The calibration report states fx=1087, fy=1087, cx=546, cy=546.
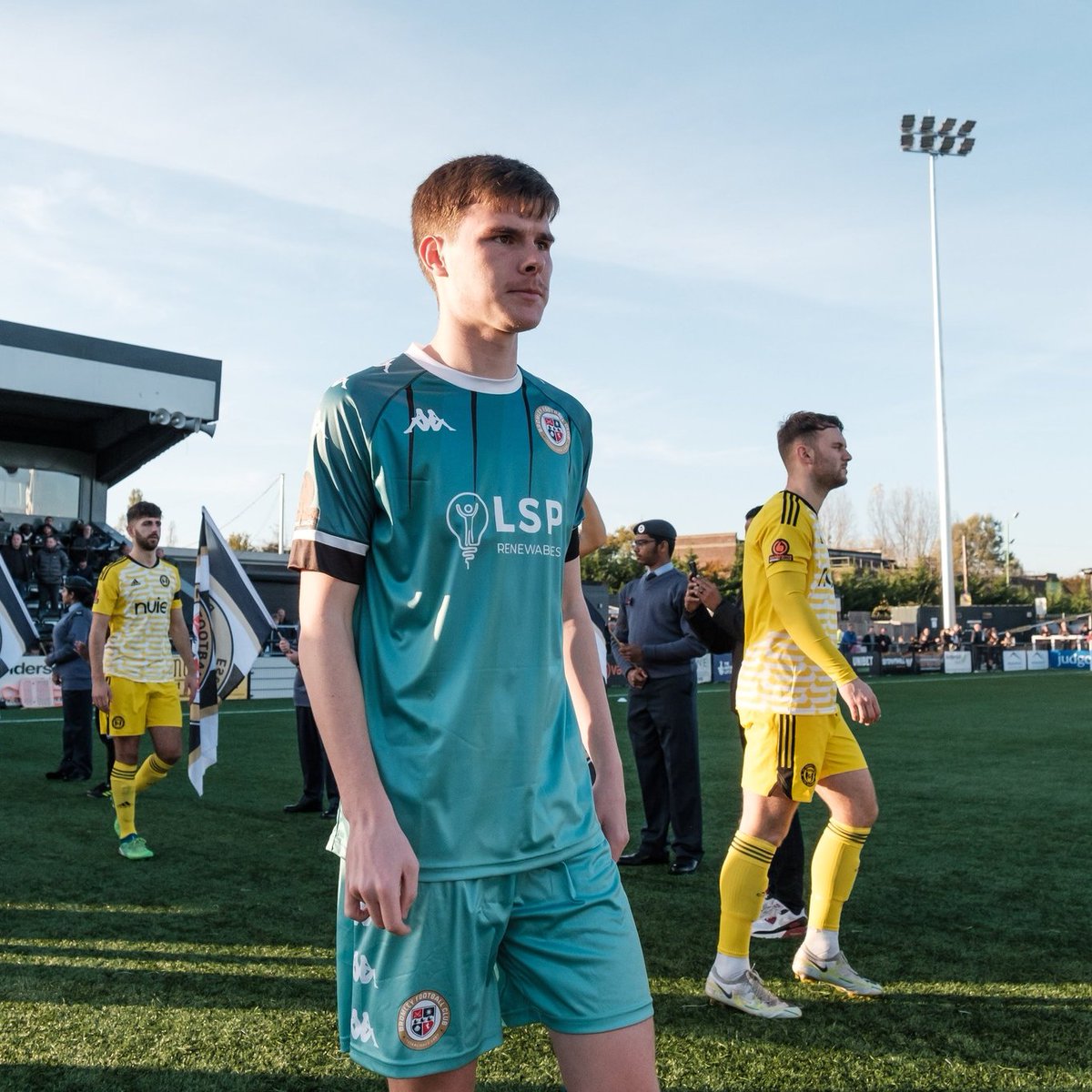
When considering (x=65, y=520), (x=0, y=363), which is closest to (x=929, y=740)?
(x=0, y=363)

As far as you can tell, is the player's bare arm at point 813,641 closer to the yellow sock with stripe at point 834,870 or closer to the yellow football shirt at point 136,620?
the yellow sock with stripe at point 834,870

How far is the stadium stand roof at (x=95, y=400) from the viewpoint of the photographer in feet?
98.0

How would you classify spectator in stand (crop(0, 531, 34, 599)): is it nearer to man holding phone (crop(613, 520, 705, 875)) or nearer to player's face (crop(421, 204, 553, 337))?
man holding phone (crop(613, 520, 705, 875))

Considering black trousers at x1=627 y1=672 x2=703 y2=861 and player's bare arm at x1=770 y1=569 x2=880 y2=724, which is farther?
black trousers at x1=627 y1=672 x2=703 y2=861

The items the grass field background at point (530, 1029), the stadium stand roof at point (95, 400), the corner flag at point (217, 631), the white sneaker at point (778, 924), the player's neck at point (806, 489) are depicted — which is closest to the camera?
the grass field background at point (530, 1029)

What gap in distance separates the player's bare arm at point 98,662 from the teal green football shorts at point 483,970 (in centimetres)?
575

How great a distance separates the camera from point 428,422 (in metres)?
1.88

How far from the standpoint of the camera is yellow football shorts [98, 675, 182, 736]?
281 inches

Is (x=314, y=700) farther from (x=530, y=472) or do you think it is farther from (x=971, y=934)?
(x=971, y=934)

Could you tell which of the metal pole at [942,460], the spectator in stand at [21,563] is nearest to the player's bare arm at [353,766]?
the spectator in stand at [21,563]

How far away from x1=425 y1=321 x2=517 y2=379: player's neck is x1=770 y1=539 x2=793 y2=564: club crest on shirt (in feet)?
7.94

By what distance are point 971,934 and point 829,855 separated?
1351 mm

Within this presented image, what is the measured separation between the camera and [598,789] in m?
2.10

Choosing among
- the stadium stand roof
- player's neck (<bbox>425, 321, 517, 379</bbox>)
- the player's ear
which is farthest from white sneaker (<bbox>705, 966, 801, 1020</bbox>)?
the stadium stand roof
